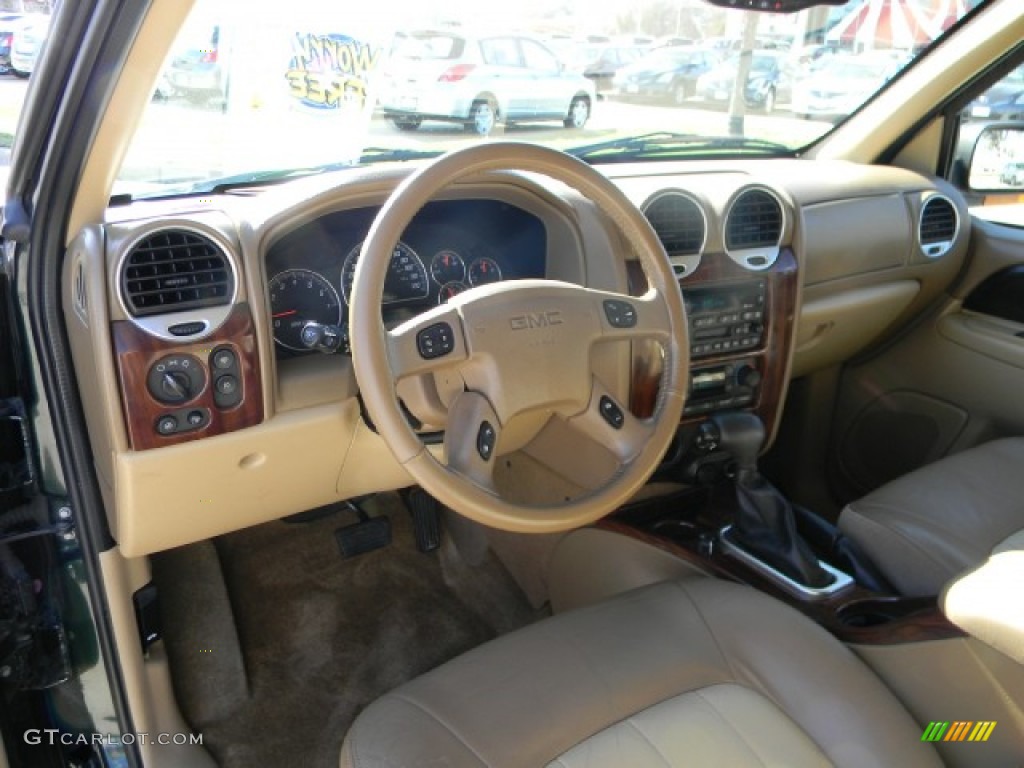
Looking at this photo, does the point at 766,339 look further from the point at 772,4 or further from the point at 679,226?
the point at 772,4

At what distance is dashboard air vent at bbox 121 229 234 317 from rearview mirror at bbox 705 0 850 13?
106cm

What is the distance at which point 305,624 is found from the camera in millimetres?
2203

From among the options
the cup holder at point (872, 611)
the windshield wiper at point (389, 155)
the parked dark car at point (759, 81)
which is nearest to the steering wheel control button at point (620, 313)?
the windshield wiper at point (389, 155)

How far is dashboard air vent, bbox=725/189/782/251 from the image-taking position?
1.95 metres

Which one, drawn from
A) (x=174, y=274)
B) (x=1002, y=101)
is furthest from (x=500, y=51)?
(x=1002, y=101)

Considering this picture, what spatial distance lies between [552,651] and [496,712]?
0.53 feet

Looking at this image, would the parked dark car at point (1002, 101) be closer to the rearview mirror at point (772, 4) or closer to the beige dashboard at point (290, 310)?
the beige dashboard at point (290, 310)

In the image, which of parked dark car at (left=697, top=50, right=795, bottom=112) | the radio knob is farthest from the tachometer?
parked dark car at (left=697, top=50, right=795, bottom=112)

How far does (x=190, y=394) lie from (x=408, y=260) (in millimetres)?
487

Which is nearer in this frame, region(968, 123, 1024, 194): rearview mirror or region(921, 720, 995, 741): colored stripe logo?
region(921, 720, 995, 741): colored stripe logo

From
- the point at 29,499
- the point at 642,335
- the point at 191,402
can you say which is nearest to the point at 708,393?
the point at 642,335

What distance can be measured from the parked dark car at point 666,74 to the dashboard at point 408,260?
0.67 m

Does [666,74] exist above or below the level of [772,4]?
below

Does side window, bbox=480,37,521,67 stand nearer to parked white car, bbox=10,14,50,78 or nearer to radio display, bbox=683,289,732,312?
radio display, bbox=683,289,732,312
